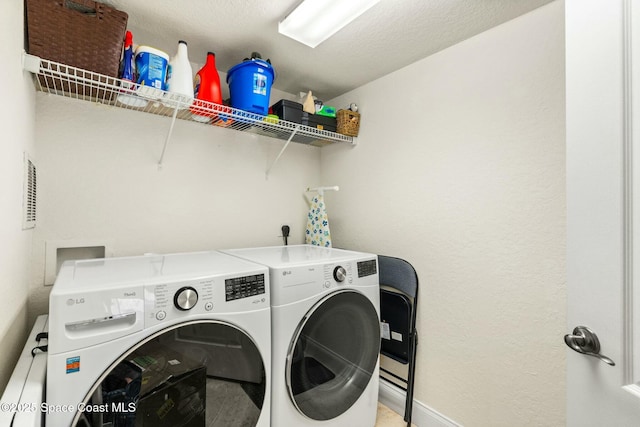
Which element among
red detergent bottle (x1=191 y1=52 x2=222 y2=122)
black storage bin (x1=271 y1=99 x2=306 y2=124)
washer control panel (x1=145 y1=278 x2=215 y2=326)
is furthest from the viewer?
black storage bin (x1=271 y1=99 x2=306 y2=124)

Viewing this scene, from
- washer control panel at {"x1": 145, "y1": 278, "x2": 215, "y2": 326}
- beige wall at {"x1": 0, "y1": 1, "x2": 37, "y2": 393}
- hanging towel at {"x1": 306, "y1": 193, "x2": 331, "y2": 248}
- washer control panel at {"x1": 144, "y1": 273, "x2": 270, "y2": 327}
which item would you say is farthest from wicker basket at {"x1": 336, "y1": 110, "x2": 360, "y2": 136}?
beige wall at {"x1": 0, "y1": 1, "x2": 37, "y2": 393}

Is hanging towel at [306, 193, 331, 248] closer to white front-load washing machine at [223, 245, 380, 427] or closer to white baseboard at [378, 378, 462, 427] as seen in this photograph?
white front-load washing machine at [223, 245, 380, 427]

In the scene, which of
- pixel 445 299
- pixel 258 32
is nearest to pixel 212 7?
pixel 258 32

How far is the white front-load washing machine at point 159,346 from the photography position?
0.85m

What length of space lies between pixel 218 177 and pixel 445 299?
1593 mm

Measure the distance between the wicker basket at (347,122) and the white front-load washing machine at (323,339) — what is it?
0.93 meters

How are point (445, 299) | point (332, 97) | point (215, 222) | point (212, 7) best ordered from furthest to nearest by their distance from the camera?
point (332, 97) → point (215, 222) → point (445, 299) → point (212, 7)

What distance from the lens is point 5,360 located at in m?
0.91

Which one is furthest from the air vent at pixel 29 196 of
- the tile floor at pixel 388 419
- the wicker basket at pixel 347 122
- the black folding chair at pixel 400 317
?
the tile floor at pixel 388 419

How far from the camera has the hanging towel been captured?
7.12 ft

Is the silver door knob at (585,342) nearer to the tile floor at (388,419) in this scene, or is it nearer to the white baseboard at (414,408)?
the white baseboard at (414,408)

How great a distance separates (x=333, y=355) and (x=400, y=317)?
1.83ft

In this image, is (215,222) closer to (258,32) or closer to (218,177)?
(218,177)

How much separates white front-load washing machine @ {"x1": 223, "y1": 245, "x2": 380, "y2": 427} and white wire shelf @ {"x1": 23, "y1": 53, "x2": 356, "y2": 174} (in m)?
0.79
